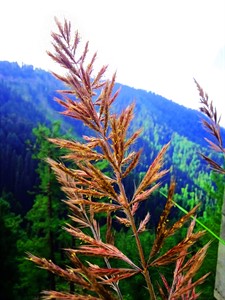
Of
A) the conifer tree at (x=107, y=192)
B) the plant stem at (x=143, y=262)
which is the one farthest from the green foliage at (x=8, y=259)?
the plant stem at (x=143, y=262)

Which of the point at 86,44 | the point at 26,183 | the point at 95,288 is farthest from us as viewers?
the point at 26,183

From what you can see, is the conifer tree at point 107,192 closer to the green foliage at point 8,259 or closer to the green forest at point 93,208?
the green forest at point 93,208

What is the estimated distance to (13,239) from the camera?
84.1ft

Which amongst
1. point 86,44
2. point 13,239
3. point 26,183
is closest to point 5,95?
point 26,183

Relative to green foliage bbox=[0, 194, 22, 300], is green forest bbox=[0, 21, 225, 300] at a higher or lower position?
higher

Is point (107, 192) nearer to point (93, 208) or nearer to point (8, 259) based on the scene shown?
point (93, 208)

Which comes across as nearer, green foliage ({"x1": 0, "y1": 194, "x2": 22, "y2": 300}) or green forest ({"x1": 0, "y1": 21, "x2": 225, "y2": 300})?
green forest ({"x1": 0, "y1": 21, "x2": 225, "y2": 300})

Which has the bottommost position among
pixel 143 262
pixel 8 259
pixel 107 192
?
pixel 8 259

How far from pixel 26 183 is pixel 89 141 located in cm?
7848

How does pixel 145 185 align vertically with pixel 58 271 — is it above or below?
above

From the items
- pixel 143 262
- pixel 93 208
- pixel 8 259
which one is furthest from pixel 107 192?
pixel 8 259

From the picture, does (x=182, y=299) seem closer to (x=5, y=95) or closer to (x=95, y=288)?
(x=95, y=288)

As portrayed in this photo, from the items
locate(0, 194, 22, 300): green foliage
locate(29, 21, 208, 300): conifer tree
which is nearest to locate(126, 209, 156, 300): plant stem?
locate(29, 21, 208, 300): conifer tree

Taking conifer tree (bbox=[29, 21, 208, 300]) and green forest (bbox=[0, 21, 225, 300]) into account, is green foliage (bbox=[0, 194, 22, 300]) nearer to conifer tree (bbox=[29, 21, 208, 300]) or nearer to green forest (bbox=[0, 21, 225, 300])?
green forest (bbox=[0, 21, 225, 300])
